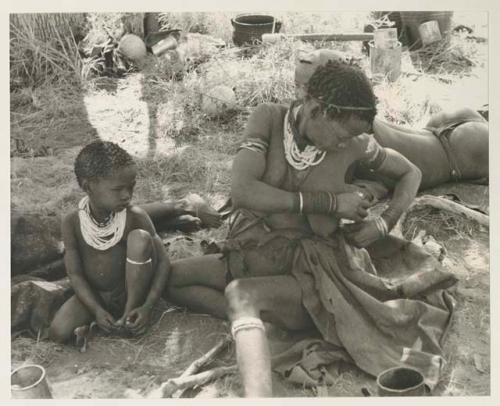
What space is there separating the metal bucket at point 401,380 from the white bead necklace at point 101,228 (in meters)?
1.13

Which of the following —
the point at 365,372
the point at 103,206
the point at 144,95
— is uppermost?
the point at 144,95

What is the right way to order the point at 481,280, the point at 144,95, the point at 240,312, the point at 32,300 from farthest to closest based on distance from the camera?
1. the point at 144,95
2. the point at 481,280
3. the point at 32,300
4. the point at 240,312

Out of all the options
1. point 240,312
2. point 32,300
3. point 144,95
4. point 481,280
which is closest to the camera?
point 240,312

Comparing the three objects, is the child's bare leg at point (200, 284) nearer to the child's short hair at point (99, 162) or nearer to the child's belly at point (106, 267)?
the child's belly at point (106, 267)

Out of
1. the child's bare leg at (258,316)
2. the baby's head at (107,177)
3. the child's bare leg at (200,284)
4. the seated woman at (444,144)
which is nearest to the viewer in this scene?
the child's bare leg at (258,316)

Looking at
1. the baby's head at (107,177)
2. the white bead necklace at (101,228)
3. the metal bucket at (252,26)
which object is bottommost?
the white bead necklace at (101,228)

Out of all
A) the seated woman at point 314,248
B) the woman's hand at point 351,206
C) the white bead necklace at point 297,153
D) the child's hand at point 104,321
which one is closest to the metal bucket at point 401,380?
the seated woman at point 314,248

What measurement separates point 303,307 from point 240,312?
0.89 ft

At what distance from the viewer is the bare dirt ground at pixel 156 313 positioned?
2795 mm

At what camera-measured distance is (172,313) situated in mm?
3039

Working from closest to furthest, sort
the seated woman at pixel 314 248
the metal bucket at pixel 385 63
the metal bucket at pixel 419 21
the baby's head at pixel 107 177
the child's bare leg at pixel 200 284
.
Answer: the seated woman at pixel 314 248 → the baby's head at pixel 107 177 → the child's bare leg at pixel 200 284 → the metal bucket at pixel 419 21 → the metal bucket at pixel 385 63

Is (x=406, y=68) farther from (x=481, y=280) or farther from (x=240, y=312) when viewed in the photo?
(x=240, y=312)

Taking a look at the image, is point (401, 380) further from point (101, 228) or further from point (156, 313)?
A: point (101, 228)

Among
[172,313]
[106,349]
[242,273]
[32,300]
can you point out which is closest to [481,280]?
[242,273]
